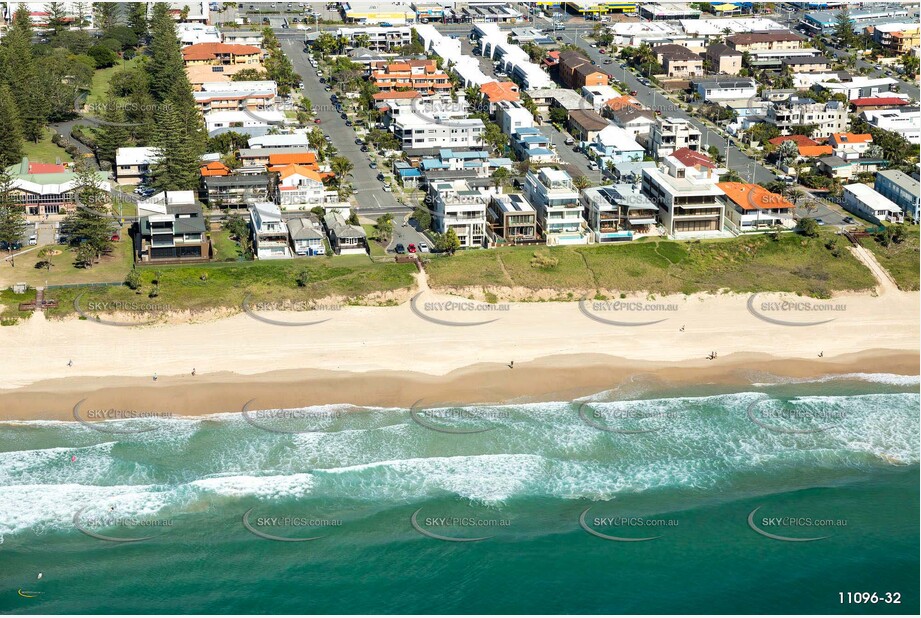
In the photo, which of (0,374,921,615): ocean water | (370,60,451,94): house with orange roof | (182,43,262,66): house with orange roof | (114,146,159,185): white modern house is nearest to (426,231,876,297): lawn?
(0,374,921,615): ocean water

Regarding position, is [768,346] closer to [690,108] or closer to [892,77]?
[690,108]

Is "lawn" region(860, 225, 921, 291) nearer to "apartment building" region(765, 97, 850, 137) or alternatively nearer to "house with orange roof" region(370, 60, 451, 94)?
"apartment building" region(765, 97, 850, 137)

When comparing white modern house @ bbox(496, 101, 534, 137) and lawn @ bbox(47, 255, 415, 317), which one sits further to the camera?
white modern house @ bbox(496, 101, 534, 137)

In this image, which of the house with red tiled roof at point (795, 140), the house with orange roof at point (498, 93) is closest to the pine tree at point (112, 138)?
the house with orange roof at point (498, 93)

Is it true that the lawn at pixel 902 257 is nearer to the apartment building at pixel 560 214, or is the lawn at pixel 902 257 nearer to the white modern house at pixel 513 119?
the apartment building at pixel 560 214

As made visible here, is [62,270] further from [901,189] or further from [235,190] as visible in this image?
[901,189]

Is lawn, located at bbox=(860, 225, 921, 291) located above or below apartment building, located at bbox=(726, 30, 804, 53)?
below

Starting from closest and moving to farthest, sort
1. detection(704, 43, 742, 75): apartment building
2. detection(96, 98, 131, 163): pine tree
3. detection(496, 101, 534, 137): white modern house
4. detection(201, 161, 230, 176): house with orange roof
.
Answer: detection(201, 161, 230, 176): house with orange roof
detection(96, 98, 131, 163): pine tree
detection(496, 101, 534, 137): white modern house
detection(704, 43, 742, 75): apartment building
